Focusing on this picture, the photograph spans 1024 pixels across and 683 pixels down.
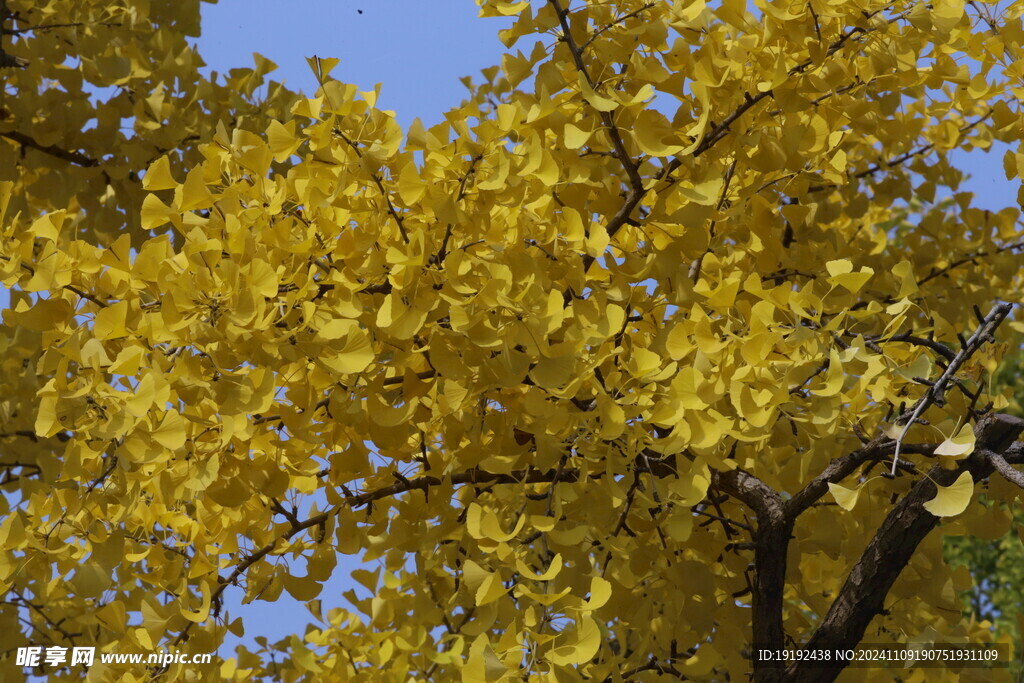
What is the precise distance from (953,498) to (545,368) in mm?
400

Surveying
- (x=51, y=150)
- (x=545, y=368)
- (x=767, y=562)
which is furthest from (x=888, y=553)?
(x=51, y=150)

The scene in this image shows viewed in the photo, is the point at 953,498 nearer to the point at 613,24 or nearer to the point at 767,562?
the point at 767,562

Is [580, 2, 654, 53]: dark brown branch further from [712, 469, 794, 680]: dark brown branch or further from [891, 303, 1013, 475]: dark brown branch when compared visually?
[712, 469, 794, 680]: dark brown branch

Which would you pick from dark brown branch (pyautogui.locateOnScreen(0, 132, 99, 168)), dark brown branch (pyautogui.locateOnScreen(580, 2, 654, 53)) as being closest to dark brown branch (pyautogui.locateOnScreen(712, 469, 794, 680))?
dark brown branch (pyautogui.locateOnScreen(580, 2, 654, 53))

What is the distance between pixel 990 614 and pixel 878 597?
446 centimetres

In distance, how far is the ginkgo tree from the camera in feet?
3.24

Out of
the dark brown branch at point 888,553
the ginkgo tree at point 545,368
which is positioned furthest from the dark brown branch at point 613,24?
the dark brown branch at point 888,553

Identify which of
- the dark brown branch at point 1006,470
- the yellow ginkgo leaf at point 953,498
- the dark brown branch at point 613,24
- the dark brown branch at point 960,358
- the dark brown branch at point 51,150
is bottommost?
the yellow ginkgo leaf at point 953,498

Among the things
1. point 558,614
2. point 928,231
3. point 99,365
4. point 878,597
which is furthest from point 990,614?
point 99,365

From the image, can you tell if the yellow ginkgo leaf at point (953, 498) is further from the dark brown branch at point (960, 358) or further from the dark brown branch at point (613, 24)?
the dark brown branch at point (613, 24)

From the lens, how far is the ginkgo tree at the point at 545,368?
988 millimetres

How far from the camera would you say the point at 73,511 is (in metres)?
1.06

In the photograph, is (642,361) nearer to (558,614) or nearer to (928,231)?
(558,614)

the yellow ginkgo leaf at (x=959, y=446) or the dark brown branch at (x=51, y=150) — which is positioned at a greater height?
the dark brown branch at (x=51, y=150)
